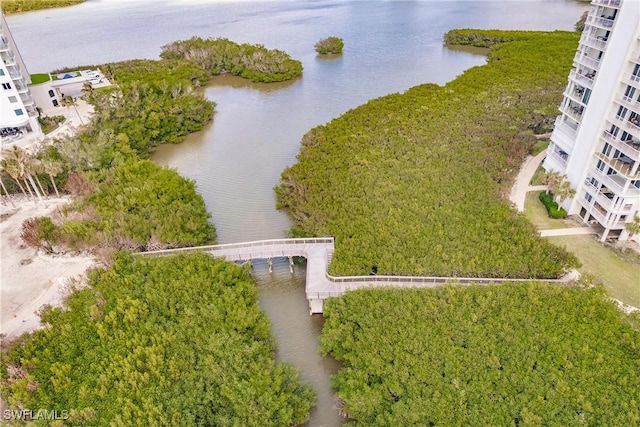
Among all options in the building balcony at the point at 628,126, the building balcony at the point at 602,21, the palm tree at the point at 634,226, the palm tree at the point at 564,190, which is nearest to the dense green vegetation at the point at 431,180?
the palm tree at the point at 564,190

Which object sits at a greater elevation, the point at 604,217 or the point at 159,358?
the point at 604,217

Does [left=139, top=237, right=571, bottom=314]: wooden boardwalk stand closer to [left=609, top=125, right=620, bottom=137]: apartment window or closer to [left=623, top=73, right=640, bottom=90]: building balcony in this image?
[left=609, top=125, right=620, bottom=137]: apartment window

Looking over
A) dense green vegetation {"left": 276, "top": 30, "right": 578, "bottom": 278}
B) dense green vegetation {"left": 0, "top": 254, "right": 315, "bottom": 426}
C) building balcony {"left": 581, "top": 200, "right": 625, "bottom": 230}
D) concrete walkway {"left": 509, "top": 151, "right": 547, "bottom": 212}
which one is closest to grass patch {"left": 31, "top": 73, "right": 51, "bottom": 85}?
dense green vegetation {"left": 276, "top": 30, "right": 578, "bottom": 278}

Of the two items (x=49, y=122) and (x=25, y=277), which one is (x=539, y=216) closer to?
(x=25, y=277)

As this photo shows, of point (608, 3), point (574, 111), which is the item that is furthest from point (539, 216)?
point (608, 3)

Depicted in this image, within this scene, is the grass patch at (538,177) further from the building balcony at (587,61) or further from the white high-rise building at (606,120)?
the building balcony at (587,61)

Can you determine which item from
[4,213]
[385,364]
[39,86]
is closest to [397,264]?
[385,364]

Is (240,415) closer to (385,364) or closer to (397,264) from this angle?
(385,364)

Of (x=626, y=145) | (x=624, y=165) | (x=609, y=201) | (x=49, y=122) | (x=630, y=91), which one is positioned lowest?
(x=609, y=201)
